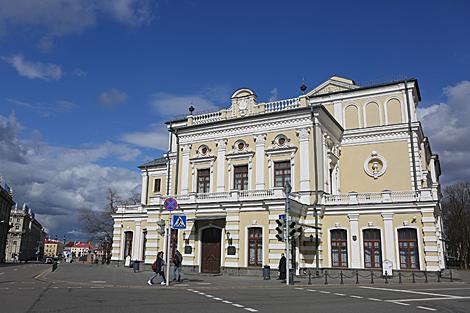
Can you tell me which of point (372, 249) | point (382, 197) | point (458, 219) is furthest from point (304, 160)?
point (458, 219)

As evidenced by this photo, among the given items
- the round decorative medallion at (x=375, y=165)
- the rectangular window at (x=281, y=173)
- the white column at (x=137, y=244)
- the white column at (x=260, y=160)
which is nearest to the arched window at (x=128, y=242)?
the white column at (x=137, y=244)

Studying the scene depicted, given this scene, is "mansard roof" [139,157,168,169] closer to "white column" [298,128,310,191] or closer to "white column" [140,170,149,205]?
"white column" [140,170,149,205]

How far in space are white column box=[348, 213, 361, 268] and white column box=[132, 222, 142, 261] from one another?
22.4 m

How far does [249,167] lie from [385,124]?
12.7 metres

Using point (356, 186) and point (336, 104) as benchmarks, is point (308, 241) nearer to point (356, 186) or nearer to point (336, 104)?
point (356, 186)

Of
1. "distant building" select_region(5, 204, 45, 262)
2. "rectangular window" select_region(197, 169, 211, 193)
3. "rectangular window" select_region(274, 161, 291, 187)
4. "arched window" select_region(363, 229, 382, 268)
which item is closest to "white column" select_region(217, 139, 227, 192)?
"rectangular window" select_region(197, 169, 211, 193)

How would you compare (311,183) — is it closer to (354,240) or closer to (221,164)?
(354,240)

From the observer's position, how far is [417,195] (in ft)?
94.1

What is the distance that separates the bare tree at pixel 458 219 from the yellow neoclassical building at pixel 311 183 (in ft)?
98.9

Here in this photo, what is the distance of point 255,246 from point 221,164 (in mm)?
8662

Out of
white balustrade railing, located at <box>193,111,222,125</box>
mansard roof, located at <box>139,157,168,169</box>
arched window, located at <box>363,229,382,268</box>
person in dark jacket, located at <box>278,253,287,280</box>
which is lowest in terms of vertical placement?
person in dark jacket, located at <box>278,253,287,280</box>

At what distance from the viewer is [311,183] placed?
31203 millimetres

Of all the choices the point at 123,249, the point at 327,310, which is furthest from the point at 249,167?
the point at 327,310

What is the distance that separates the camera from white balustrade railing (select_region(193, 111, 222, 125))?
122 ft
